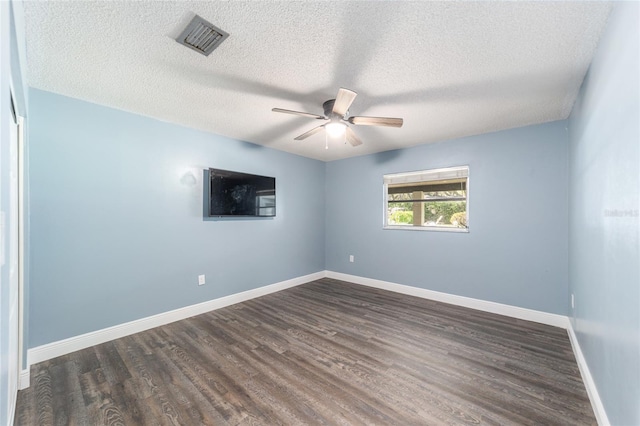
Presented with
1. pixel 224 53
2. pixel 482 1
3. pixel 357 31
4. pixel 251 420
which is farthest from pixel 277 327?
pixel 482 1

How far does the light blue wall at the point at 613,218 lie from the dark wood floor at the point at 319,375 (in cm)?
47

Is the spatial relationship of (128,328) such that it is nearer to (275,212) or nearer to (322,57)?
(275,212)

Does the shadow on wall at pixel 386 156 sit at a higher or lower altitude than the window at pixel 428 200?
higher

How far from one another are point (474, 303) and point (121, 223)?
4404 mm

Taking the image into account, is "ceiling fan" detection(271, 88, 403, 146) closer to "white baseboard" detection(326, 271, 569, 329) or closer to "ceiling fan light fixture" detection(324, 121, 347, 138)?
"ceiling fan light fixture" detection(324, 121, 347, 138)

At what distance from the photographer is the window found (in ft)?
12.2

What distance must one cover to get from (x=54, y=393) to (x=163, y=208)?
5.87 ft

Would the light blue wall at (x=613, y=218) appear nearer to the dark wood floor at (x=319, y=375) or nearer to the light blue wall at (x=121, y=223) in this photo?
the dark wood floor at (x=319, y=375)

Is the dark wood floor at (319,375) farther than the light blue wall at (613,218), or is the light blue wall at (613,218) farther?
the dark wood floor at (319,375)

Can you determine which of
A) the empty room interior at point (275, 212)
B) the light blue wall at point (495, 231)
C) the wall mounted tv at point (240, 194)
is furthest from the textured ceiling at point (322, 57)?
the wall mounted tv at point (240, 194)

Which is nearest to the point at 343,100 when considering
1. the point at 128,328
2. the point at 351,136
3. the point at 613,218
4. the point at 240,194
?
the point at 351,136

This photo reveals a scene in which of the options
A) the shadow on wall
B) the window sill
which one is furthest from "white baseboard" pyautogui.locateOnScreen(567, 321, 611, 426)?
the shadow on wall

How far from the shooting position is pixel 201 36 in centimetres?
161

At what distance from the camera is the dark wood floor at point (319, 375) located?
1.65 meters
